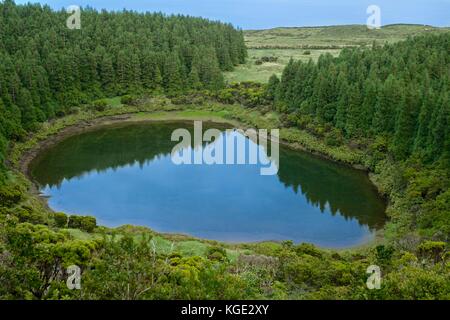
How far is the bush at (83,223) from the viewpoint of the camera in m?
35.1

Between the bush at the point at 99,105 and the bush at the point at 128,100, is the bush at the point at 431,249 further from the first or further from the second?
the bush at the point at 128,100

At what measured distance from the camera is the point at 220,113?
76188 mm

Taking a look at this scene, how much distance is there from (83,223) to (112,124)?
3818cm

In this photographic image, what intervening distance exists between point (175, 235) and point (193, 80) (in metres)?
50.0

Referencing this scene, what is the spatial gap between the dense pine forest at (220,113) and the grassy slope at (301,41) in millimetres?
6070

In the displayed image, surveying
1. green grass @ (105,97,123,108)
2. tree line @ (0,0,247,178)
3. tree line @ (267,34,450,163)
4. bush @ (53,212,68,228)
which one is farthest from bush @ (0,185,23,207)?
green grass @ (105,97,123,108)

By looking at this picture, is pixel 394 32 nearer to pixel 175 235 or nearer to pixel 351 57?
pixel 351 57

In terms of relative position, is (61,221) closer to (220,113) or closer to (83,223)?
(83,223)

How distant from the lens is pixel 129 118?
74500 mm

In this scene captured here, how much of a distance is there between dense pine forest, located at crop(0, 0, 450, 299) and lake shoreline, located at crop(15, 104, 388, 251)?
0.67 m

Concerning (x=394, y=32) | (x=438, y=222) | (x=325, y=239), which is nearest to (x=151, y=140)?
(x=325, y=239)

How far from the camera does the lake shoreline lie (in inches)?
1769

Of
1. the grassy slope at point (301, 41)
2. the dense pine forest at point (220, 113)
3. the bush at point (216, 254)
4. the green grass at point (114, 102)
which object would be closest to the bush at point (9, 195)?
the dense pine forest at point (220, 113)

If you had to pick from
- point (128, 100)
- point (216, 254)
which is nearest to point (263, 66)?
point (128, 100)
